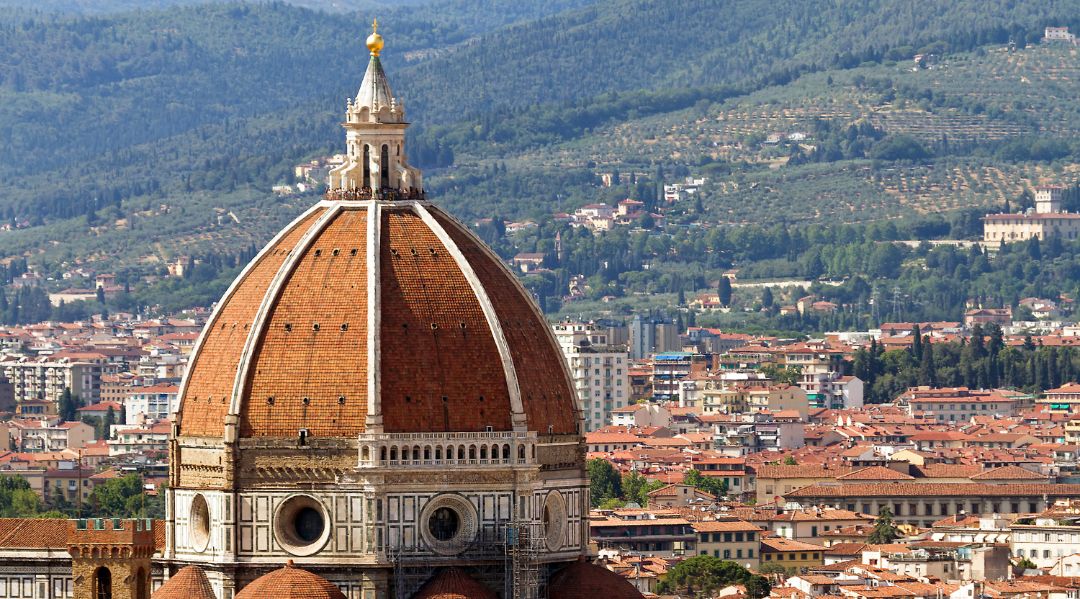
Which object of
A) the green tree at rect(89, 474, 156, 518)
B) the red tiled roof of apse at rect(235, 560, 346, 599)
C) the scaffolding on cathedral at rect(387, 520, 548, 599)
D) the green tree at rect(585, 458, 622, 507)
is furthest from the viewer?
the green tree at rect(585, 458, 622, 507)

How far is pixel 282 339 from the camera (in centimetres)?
6266

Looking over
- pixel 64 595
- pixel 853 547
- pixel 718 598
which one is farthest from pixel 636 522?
pixel 64 595

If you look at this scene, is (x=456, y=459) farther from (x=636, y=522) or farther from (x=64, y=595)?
(x=636, y=522)

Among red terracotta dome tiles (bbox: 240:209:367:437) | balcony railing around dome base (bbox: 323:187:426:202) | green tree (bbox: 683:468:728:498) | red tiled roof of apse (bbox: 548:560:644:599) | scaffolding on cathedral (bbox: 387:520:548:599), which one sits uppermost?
balcony railing around dome base (bbox: 323:187:426:202)

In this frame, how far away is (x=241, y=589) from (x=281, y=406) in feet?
9.31

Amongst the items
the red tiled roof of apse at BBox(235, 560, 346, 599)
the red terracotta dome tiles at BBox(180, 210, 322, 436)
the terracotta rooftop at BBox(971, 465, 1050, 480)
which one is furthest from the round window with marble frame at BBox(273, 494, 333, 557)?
the terracotta rooftop at BBox(971, 465, 1050, 480)

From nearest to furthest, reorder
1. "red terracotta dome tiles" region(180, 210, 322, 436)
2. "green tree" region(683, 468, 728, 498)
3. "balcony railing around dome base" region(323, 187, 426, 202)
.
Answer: "red terracotta dome tiles" region(180, 210, 322, 436), "balcony railing around dome base" region(323, 187, 426, 202), "green tree" region(683, 468, 728, 498)

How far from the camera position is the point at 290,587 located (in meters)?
60.3

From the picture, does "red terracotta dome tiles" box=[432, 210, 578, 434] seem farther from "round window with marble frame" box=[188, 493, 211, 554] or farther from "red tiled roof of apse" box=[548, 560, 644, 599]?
"round window with marble frame" box=[188, 493, 211, 554]

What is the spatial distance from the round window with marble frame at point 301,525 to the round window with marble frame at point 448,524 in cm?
149

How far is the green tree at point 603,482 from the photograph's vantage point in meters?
146

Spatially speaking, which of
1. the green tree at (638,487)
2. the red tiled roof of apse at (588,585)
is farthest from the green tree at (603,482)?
the red tiled roof of apse at (588,585)

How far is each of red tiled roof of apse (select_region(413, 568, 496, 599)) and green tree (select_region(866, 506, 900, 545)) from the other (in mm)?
65806

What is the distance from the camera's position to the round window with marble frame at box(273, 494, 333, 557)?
204 feet
